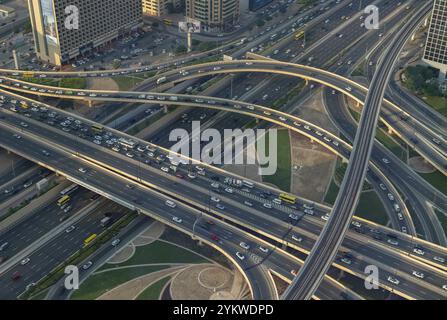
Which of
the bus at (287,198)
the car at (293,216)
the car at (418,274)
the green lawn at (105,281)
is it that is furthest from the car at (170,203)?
the car at (418,274)

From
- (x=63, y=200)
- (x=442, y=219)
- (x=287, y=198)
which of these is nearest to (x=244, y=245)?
(x=287, y=198)

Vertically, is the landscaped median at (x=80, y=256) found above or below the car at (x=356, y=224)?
below

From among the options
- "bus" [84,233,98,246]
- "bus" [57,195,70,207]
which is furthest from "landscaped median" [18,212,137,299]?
"bus" [57,195,70,207]

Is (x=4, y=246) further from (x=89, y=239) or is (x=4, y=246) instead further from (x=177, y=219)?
(x=177, y=219)

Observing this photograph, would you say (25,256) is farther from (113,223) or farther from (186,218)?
(186,218)

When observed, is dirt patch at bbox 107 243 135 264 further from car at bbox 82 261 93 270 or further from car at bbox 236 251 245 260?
car at bbox 236 251 245 260

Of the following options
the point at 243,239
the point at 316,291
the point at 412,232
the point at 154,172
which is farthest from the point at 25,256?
the point at 412,232

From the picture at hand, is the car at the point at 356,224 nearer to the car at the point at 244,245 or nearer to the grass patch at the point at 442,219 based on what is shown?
the grass patch at the point at 442,219
